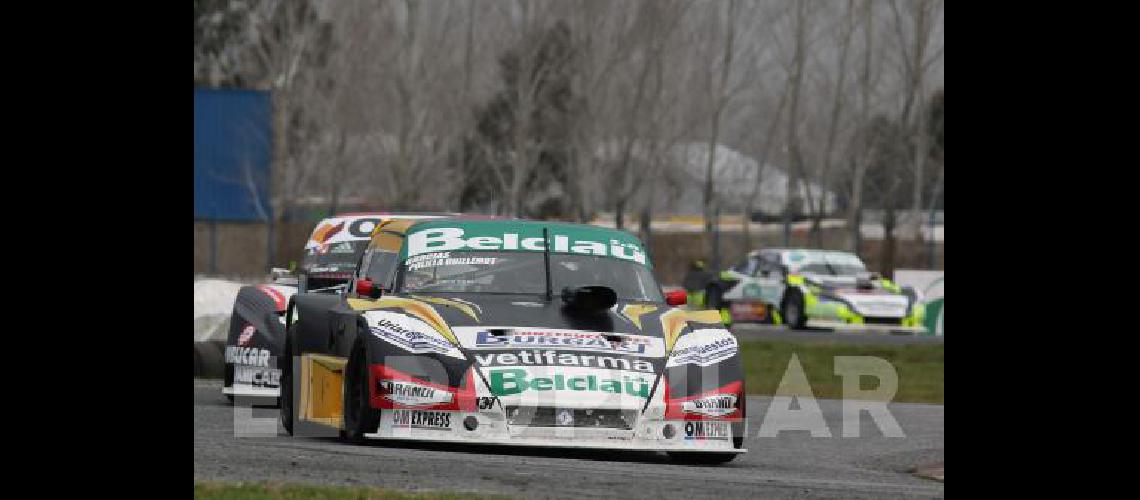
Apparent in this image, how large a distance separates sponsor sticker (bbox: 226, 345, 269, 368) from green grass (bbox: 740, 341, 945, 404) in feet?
21.6

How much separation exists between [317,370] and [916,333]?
23.2m

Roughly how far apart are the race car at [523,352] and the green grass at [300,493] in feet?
5.08

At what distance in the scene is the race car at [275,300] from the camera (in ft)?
48.7

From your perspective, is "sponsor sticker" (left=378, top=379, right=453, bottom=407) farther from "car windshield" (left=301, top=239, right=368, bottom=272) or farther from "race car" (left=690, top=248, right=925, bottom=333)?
"race car" (left=690, top=248, right=925, bottom=333)

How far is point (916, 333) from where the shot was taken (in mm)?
34312

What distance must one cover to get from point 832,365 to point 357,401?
591 inches

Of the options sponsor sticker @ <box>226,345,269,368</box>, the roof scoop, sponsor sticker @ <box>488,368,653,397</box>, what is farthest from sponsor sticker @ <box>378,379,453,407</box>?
sponsor sticker @ <box>226,345,269,368</box>

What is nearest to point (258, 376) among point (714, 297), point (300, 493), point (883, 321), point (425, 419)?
point (425, 419)

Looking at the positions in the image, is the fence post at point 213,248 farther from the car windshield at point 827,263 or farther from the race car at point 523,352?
the race car at point 523,352

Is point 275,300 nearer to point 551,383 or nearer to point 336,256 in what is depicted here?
point 336,256

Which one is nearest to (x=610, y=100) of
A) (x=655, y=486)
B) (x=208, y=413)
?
(x=208, y=413)

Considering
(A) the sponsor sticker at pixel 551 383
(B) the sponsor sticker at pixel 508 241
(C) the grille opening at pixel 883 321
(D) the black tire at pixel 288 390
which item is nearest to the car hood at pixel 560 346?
(A) the sponsor sticker at pixel 551 383

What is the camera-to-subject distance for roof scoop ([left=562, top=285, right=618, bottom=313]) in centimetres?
1138
